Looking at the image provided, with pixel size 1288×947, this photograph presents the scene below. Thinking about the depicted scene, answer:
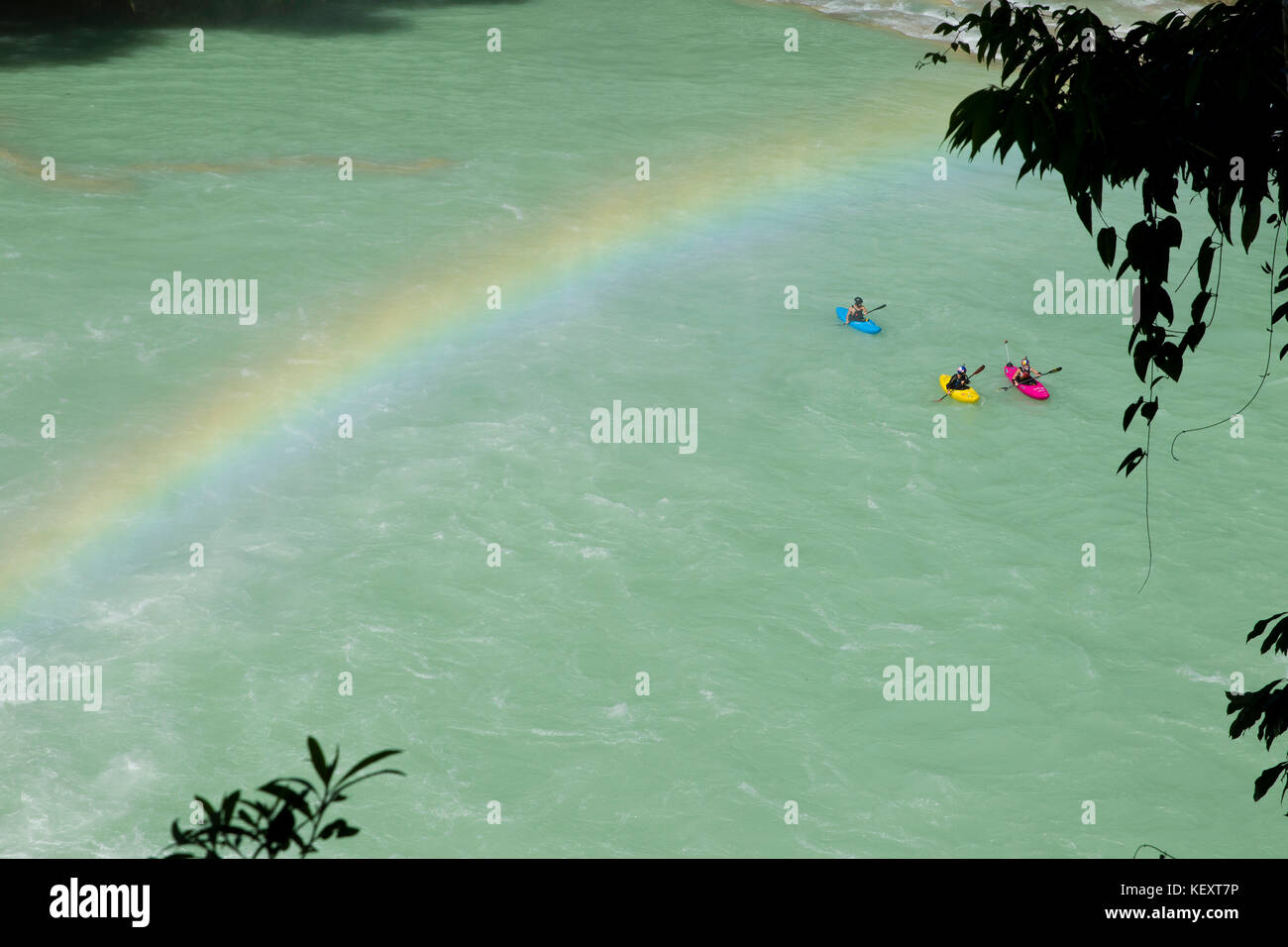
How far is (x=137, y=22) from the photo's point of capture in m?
38.4

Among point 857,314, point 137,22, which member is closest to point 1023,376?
point 857,314

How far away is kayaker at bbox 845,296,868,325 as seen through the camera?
22497 millimetres

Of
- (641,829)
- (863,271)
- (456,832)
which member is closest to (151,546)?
(456,832)

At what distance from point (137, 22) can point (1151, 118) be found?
39687mm

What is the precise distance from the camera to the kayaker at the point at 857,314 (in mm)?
22497

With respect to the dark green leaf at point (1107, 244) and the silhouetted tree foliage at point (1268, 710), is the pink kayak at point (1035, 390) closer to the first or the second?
the silhouetted tree foliage at point (1268, 710)

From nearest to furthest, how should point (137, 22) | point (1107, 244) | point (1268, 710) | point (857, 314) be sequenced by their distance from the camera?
point (1107, 244) → point (1268, 710) → point (857, 314) → point (137, 22)

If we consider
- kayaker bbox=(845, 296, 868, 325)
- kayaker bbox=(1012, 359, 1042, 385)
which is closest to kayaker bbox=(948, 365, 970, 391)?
kayaker bbox=(1012, 359, 1042, 385)

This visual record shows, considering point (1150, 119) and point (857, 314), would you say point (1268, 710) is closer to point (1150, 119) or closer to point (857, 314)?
point (1150, 119)

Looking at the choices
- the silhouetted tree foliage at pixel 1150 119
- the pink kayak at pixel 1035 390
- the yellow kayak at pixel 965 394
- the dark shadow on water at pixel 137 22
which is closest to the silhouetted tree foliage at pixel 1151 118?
the silhouetted tree foliage at pixel 1150 119

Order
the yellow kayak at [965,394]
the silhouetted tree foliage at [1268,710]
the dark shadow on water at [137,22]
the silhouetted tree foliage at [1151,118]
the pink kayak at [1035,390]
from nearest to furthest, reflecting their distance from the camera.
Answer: the silhouetted tree foliage at [1151,118] < the silhouetted tree foliage at [1268,710] < the yellow kayak at [965,394] < the pink kayak at [1035,390] < the dark shadow on water at [137,22]

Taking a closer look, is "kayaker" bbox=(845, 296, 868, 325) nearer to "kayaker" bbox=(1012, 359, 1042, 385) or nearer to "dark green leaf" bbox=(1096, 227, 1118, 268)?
"kayaker" bbox=(1012, 359, 1042, 385)

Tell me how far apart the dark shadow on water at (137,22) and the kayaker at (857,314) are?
877 inches
